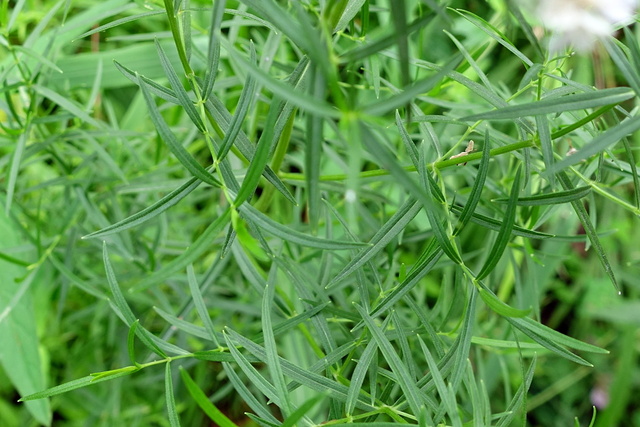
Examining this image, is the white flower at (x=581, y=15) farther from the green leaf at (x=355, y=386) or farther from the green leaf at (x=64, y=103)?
the green leaf at (x=64, y=103)

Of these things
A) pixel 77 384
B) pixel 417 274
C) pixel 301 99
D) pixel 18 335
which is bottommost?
pixel 18 335

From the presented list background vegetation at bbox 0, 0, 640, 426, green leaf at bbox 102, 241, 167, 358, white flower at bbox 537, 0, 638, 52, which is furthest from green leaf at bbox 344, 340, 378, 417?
white flower at bbox 537, 0, 638, 52

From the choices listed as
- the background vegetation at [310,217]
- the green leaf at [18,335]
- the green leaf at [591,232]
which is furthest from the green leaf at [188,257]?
the green leaf at [18,335]

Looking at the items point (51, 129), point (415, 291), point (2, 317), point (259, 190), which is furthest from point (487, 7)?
point (2, 317)

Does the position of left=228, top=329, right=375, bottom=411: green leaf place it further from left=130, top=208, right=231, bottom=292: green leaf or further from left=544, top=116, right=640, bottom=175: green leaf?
left=544, top=116, right=640, bottom=175: green leaf

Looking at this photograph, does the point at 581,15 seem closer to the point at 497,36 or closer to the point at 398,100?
the point at 398,100

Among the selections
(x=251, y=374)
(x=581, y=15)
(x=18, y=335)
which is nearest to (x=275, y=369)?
(x=251, y=374)
